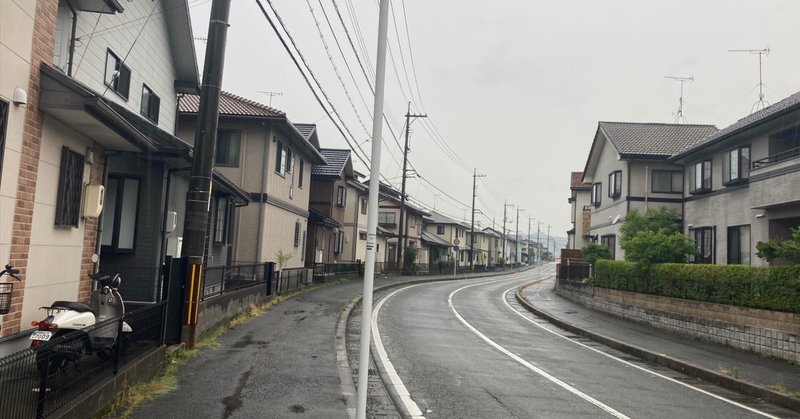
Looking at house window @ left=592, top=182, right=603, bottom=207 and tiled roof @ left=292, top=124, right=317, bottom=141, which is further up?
tiled roof @ left=292, top=124, right=317, bottom=141

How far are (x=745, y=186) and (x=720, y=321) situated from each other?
698 cm

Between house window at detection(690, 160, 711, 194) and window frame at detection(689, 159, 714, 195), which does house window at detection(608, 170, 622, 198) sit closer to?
window frame at detection(689, 159, 714, 195)

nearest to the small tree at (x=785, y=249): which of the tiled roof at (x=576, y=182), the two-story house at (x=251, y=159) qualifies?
the two-story house at (x=251, y=159)

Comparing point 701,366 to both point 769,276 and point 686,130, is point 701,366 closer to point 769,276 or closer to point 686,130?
point 769,276

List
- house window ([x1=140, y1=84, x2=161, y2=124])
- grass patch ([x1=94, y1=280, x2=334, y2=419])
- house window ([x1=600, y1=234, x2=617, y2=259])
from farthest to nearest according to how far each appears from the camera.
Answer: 1. house window ([x1=600, y1=234, x2=617, y2=259])
2. house window ([x1=140, y1=84, x2=161, y2=124])
3. grass patch ([x1=94, y1=280, x2=334, y2=419])

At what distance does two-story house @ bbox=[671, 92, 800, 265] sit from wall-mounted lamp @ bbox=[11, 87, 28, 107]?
708 inches

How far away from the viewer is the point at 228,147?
22.2m

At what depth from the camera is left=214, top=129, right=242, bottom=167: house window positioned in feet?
72.2

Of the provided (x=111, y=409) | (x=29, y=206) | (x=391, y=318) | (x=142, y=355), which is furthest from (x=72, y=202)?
(x=391, y=318)

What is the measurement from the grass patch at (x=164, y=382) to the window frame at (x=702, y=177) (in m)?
18.8

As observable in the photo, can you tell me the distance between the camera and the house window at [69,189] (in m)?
8.05

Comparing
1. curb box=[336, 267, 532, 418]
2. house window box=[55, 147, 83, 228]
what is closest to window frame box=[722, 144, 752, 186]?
curb box=[336, 267, 532, 418]

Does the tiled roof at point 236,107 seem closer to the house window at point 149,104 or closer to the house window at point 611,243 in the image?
the house window at point 149,104

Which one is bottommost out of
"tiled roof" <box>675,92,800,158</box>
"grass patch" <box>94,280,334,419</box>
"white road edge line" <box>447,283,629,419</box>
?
"white road edge line" <box>447,283,629,419</box>
